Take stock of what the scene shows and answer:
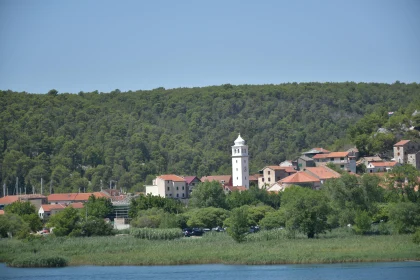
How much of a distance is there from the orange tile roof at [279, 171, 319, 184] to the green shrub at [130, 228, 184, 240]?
83.7 ft

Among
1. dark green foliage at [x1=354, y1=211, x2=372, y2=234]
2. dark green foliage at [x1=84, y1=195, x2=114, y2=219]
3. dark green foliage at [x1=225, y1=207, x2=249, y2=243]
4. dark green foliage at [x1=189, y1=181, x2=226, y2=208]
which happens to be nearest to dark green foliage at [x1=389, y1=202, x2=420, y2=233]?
dark green foliage at [x1=354, y1=211, x2=372, y2=234]

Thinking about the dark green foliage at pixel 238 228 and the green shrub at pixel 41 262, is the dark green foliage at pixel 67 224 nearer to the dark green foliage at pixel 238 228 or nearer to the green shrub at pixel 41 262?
the green shrub at pixel 41 262

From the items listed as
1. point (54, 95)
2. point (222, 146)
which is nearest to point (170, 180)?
point (222, 146)

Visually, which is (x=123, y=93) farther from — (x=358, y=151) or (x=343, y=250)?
(x=343, y=250)

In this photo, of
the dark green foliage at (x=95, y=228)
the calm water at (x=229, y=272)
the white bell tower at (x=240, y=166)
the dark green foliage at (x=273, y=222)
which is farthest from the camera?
the white bell tower at (x=240, y=166)

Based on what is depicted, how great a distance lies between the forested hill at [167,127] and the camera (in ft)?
413

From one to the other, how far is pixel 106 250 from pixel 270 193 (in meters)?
30.2

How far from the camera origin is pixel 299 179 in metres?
95.9

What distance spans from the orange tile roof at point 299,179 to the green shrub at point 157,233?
25.5m

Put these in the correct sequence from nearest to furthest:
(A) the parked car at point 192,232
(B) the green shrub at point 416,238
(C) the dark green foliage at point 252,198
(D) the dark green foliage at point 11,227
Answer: (B) the green shrub at point 416,238 < (A) the parked car at point 192,232 < (D) the dark green foliage at point 11,227 < (C) the dark green foliage at point 252,198

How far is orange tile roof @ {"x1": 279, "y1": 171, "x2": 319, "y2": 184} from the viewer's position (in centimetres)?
9538

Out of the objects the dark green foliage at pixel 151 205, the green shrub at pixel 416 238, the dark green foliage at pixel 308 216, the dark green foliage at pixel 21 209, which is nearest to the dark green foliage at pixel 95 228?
the dark green foliage at pixel 151 205

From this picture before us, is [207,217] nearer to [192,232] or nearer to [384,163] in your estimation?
[192,232]

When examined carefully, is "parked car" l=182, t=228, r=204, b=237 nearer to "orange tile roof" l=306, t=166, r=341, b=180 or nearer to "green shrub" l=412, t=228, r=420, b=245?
"green shrub" l=412, t=228, r=420, b=245
